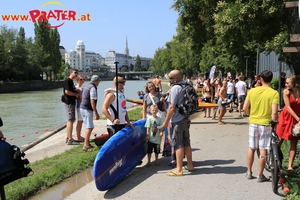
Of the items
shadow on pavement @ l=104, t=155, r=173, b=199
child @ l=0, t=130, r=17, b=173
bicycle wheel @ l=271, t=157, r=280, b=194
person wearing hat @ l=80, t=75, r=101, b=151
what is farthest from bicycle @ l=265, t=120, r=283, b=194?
person wearing hat @ l=80, t=75, r=101, b=151

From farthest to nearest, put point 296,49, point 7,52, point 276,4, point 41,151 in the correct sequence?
point 7,52 → point 276,4 → point 41,151 → point 296,49

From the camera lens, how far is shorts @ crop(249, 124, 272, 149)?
17.9 feet

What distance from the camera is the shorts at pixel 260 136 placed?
5.44m

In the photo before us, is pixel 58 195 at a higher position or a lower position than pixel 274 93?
lower

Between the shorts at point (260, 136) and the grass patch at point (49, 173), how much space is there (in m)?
3.28

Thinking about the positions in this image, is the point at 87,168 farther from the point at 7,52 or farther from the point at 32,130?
the point at 7,52

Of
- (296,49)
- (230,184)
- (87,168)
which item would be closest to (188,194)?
(230,184)

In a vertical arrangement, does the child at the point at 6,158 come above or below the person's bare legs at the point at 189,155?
above

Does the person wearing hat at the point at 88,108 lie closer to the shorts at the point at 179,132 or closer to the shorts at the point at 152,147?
the shorts at the point at 152,147

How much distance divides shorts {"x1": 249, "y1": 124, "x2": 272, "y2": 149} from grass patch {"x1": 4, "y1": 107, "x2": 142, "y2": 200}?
10.7 feet

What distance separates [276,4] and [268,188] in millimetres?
8307

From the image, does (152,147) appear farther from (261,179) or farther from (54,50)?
(54,50)

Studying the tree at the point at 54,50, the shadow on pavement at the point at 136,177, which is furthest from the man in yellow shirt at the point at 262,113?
the tree at the point at 54,50

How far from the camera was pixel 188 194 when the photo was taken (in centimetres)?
520
